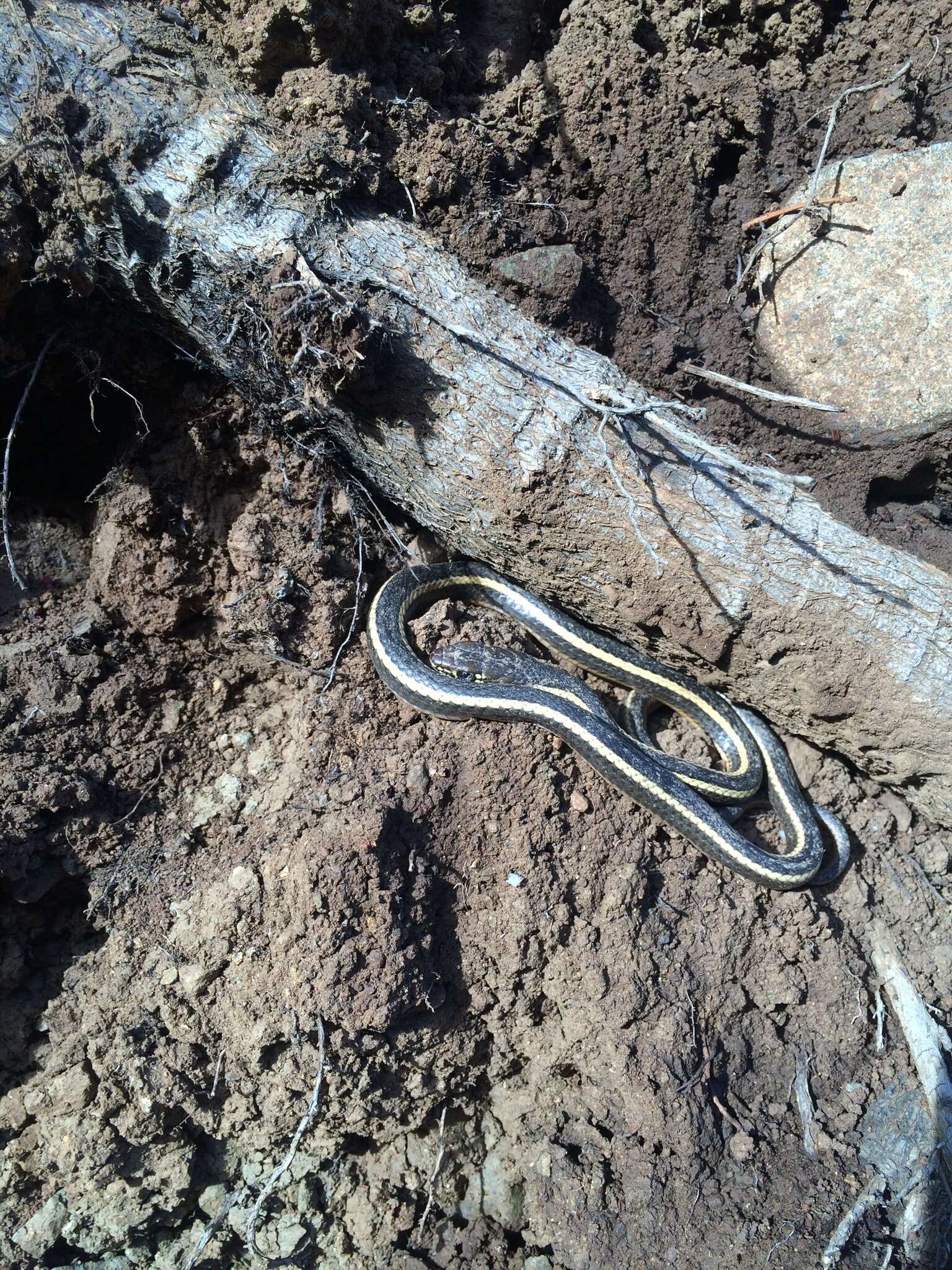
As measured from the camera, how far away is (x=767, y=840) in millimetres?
4672

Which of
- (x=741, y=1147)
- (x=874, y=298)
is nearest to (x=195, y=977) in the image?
(x=741, y=1147)

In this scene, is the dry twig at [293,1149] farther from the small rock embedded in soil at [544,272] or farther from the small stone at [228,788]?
the small rock embedded in soil at [544,272]

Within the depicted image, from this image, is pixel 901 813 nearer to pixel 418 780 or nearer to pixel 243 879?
pixel 418 780

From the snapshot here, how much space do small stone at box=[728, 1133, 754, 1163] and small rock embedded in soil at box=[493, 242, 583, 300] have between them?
4.69 metres

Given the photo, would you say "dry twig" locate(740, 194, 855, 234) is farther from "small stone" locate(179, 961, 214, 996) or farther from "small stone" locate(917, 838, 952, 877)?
"small stone" locate(179, 961, 214, 996)

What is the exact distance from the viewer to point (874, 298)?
4.40m

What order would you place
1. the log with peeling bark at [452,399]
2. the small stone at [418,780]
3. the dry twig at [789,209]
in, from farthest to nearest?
the dry twig at [789,209] < the small stone at [418,780] < the log with peeling bark at [452,399]

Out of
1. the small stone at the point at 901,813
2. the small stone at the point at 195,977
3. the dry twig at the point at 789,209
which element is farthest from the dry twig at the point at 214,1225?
the dry twig at the point at 789,209

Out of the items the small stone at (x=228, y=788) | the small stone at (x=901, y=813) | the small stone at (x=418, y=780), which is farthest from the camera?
the small stone at (x=901, y=813)

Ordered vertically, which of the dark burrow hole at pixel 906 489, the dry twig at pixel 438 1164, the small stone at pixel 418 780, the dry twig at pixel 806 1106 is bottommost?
the dry twig at pixel 806 1106

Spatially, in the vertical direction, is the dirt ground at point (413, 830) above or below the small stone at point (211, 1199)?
above

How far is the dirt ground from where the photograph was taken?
143 inches

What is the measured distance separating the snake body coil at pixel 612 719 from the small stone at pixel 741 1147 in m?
1.29

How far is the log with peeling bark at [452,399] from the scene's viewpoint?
321 centimetres
